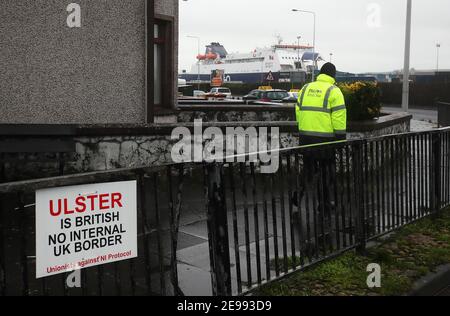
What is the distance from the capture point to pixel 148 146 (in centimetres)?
1031

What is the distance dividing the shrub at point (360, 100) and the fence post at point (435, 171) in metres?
5.62

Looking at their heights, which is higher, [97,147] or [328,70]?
[328,70]

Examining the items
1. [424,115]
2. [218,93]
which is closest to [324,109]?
[424,115]

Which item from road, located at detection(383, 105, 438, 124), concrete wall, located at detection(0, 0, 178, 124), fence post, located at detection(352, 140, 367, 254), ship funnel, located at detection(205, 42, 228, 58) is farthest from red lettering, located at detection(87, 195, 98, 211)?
ship funnel, located at detection(205, 42, 228, 58)

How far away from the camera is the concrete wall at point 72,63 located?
9.47 meters

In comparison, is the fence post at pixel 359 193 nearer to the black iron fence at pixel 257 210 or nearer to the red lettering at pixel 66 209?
the black iron fence at pixel 257 210

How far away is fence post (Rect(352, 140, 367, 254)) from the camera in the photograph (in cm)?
611

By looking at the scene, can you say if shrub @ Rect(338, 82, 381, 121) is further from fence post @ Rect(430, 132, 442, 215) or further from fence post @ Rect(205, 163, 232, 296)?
fence post @ Rect(205, 163, 232, 296)

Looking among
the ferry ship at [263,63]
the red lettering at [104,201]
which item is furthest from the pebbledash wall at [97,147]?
the ferry ship at [263,63]

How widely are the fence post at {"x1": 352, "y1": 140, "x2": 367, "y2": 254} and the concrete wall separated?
5.96m

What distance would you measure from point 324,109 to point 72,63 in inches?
204

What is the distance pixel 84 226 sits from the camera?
12.3 feet

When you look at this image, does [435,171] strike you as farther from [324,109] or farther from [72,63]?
[72,63]

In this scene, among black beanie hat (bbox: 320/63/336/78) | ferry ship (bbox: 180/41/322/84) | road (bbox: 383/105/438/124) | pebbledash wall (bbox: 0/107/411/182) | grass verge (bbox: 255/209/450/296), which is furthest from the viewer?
ferry ship (bbox: 180/41/322/84)
